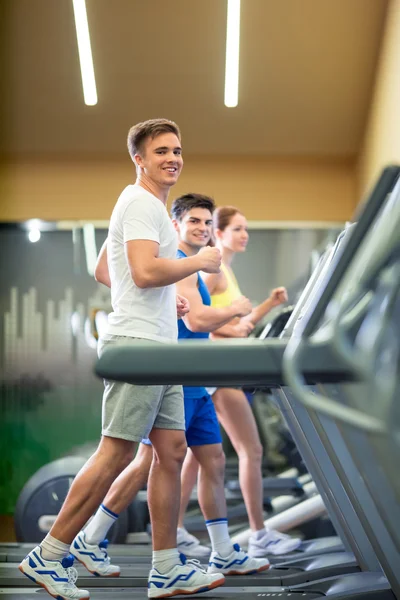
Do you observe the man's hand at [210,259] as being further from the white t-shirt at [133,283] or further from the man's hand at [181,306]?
the man's hand at [181,306]

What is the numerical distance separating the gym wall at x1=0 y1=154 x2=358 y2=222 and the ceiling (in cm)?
8

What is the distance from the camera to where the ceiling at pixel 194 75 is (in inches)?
206

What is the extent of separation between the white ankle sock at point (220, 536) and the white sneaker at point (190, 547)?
696mm

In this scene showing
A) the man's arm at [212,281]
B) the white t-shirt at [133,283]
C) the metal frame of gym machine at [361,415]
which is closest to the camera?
the metal frame of gym machine at [361,415]

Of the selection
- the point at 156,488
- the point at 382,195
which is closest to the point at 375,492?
the point at 382,195

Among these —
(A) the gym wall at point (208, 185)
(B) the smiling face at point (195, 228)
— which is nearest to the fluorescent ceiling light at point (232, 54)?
(A) the gym wall at point (208, 185)

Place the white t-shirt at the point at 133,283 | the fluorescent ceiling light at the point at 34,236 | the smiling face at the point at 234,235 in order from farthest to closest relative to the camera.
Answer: the fluorescent ceiling light at the point at 34,236 → the smiling face at the point at 234,235 → the white t-shirt at the point at 133,283

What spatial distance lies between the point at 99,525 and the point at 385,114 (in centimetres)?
326

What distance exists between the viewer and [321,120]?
565 cm

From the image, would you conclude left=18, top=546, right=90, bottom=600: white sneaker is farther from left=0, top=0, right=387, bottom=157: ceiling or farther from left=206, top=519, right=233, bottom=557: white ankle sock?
left=0, top=0, right=387, bottom=157: ceiling

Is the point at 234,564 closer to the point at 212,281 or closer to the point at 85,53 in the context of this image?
the point at 212,281

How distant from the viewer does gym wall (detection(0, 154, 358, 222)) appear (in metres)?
5.75

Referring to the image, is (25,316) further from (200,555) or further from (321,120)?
(200,555)

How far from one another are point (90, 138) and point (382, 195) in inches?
186
